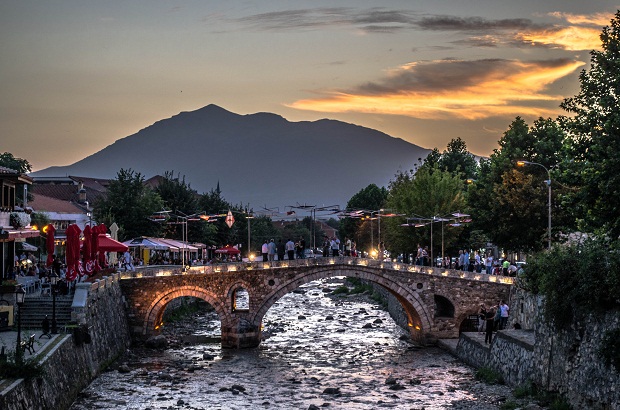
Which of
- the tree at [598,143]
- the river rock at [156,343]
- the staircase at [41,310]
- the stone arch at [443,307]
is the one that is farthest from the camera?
the stone arch at [443,307]

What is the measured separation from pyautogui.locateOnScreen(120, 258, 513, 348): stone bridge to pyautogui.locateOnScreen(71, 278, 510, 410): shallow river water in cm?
187

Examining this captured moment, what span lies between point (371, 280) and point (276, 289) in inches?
237

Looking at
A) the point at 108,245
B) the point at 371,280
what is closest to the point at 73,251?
the point at 108,245

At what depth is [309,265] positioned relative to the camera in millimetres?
58938

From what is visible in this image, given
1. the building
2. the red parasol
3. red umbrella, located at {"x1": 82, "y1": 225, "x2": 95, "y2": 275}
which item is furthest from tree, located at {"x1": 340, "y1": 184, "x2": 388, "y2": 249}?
the red parasol

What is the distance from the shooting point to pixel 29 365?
1106 inches

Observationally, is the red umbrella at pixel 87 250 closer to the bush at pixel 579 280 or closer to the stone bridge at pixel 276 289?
the stone bridge at pixel 276 289

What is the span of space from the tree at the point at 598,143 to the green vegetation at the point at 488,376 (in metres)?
8.02

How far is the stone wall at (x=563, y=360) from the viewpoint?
1148 inches

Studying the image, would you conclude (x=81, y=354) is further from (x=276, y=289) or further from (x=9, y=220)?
(x=276, y=289)

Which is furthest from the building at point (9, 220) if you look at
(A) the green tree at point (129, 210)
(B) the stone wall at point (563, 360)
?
(A) the green tree at point (129, 210)

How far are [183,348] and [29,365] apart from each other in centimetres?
2695

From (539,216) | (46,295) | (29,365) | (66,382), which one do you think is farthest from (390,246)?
(29,365)

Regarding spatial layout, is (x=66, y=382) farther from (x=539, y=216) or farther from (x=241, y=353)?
(x=539, y=216)
